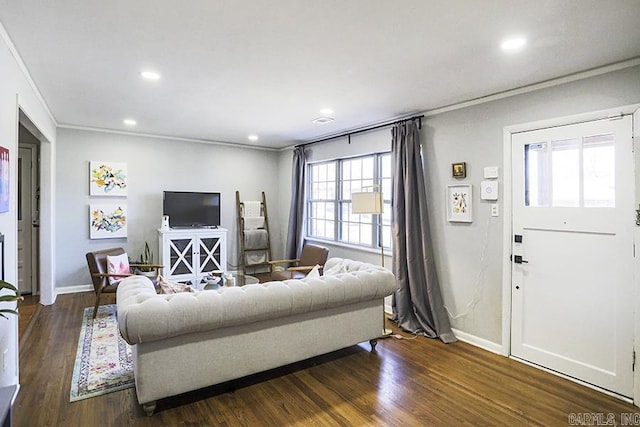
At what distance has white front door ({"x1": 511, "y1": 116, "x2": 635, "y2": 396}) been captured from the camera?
8.72 ft

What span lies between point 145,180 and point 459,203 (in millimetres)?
4838

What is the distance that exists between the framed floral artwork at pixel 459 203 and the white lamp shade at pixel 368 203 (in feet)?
2.49

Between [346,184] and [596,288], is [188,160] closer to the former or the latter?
[346,184]

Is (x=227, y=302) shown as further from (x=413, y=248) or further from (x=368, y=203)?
(x=413, y=248)

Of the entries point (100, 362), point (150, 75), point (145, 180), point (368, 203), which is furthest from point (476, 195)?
point (145, 180)

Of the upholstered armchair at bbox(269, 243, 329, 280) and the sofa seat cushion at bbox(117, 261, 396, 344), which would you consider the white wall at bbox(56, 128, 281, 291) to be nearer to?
the upholstered armchair at bbox(269, 243, 329, 280)

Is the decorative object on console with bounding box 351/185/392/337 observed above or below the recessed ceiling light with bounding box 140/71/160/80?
below

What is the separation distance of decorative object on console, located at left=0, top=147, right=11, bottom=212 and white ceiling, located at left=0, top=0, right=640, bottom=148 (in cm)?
79

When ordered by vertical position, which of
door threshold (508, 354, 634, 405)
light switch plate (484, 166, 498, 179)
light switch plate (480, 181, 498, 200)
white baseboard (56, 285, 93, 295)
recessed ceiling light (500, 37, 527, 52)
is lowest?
door threshold (508, 354, 634, 405)

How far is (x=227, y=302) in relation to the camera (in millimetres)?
2451

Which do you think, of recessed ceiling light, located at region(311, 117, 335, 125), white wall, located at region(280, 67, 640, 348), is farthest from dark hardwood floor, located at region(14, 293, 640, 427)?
recessed ceiling light, located at region(311, 117, 335, 125)

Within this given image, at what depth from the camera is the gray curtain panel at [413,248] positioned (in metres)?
3.85

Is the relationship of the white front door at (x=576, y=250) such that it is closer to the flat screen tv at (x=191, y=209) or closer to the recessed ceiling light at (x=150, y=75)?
the recessed ceiling light at (x=150, y=75)

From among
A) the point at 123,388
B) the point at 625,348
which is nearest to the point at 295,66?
the point at 123,388
